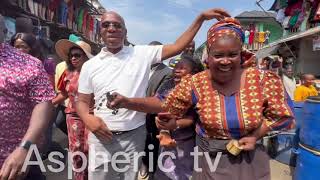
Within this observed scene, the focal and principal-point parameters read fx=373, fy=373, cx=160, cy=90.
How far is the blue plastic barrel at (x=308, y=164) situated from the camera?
10.9 feet

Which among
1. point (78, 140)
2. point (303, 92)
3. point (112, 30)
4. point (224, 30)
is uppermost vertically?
point (224, 30)

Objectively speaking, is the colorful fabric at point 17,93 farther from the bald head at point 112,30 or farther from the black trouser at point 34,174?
the bald head at point 112,30

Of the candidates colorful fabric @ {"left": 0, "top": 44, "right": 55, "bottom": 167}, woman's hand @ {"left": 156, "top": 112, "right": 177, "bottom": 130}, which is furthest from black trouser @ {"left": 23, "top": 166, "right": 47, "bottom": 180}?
woman's hand @ {"left": 156, "top": 112, "right": 177, "bottom": 130}

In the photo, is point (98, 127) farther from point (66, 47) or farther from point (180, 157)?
point (66, 47)

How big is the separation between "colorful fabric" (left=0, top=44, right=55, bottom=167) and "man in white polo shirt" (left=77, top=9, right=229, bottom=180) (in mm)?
780

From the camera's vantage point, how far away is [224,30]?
2072 mm

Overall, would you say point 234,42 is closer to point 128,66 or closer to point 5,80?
point 128,66

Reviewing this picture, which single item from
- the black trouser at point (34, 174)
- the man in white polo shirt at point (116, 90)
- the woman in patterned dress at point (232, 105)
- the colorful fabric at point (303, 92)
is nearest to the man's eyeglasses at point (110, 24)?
the man in white polo shirt at point (116, 90)

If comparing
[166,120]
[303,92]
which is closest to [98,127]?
[166,120]

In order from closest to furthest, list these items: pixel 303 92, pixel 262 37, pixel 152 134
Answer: pixel 152 134 → pixel 303 92 → pixel 262 37

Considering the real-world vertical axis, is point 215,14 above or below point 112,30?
above

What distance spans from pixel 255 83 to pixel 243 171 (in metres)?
0.50

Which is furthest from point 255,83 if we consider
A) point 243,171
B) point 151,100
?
point 151,100

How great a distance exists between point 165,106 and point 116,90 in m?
0.59
